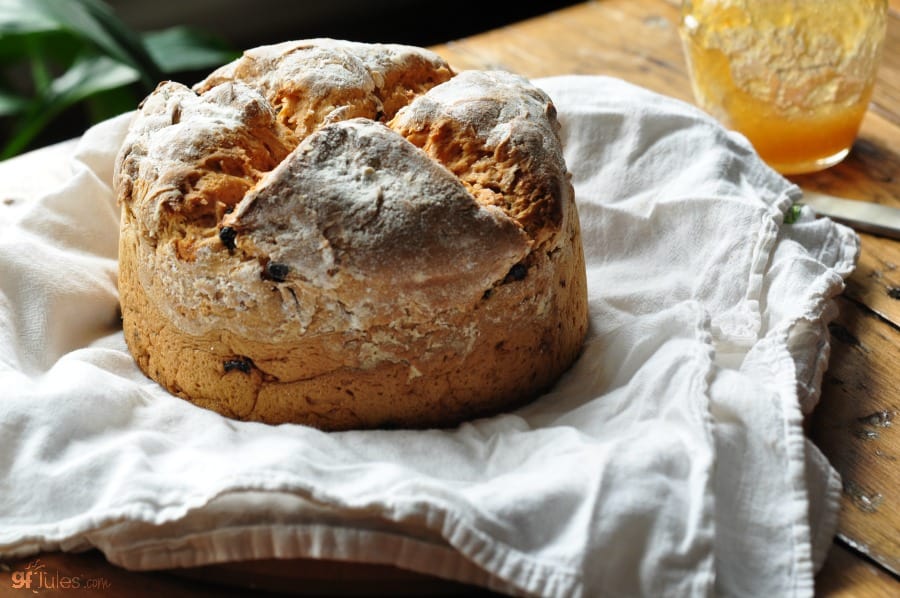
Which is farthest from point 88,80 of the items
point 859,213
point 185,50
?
point 859,213

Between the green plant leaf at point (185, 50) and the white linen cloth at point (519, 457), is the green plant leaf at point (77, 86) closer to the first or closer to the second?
the green plant leaf at point (185, 50)

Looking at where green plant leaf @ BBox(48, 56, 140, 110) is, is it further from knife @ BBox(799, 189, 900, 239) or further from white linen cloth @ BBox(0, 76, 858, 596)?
knife @ BBox(799, 189, 900, 239)

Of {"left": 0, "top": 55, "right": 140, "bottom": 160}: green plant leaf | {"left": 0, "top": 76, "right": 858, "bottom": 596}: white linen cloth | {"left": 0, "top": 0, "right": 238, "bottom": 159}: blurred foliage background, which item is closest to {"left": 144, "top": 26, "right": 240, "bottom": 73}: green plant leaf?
{"left": 0, "top": 0, "right": 238, "bottom": 159}: blurred foliage background

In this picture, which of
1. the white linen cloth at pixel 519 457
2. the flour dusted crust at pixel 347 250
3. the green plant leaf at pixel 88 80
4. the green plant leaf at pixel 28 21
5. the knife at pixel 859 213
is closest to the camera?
the white linen cloth at pixel 519 457

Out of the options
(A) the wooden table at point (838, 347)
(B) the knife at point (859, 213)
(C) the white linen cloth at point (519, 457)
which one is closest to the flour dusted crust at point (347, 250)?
(C) the white linen cloth at point (519, 457)

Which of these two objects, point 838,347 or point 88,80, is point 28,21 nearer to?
point 88,80

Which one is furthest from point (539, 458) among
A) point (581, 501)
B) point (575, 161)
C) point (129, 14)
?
point (129, 14)
